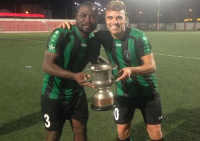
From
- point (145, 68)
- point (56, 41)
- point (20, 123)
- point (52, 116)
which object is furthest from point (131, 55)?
point (20, 123)

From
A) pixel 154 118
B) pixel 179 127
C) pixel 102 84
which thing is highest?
pixel 102 84

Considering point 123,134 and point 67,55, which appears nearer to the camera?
point 67,55

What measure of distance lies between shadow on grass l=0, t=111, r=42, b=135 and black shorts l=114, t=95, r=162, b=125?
2.21 m

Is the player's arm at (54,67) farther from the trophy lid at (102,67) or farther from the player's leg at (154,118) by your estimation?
the player's leg at (154,118)

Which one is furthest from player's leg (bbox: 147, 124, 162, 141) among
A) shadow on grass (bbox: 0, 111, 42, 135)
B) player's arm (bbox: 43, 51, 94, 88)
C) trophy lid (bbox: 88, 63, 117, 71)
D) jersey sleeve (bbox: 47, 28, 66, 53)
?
shadow on grass (bbox: 0, 111, 42, 135)

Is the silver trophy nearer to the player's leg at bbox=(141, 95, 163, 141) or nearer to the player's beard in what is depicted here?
the player's beard

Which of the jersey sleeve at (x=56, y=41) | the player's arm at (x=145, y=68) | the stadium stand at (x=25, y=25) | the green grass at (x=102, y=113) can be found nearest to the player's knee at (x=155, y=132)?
the player's arm at (x=145, y=68)

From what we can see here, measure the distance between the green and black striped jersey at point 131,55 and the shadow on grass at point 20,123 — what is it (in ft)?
7.59

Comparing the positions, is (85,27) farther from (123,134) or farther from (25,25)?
(25,25)

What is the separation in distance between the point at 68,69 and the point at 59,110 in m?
0.51

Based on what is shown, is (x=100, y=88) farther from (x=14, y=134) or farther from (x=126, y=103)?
(x=14, y=134)

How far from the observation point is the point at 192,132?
14.3 ft

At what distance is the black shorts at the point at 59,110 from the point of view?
118 inches

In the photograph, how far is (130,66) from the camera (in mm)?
3146
